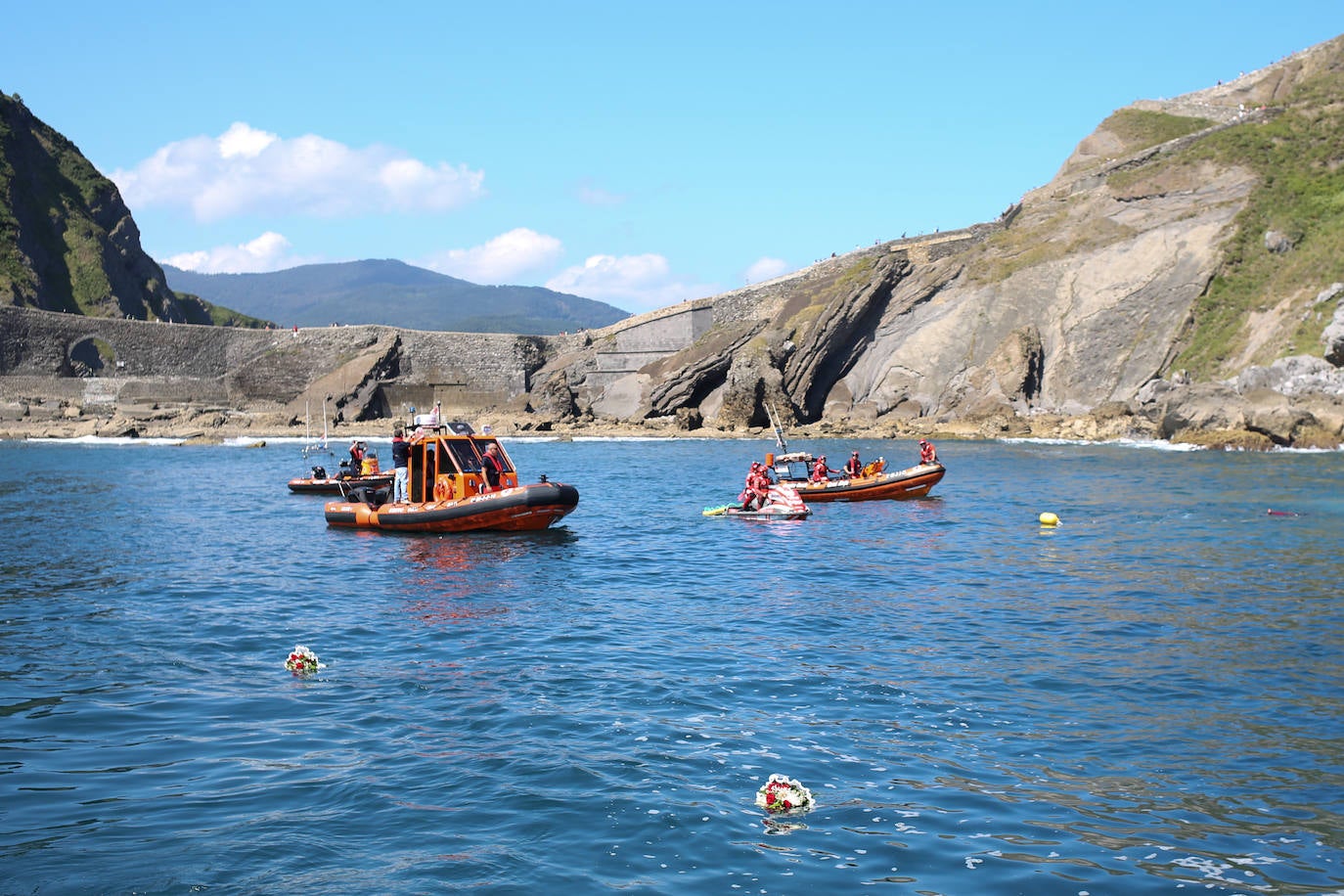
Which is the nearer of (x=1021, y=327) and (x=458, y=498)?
(x=458, y=498)

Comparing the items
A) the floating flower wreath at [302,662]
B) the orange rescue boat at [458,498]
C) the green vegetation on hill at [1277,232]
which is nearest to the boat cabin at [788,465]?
the orange rescue boat at [458,498]

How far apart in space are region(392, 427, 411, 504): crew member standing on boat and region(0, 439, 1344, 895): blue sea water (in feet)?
10.5

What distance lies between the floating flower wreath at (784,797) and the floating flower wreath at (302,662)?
594 centimetres

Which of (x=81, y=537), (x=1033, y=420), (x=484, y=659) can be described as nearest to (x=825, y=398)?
(x=1033, y=420)

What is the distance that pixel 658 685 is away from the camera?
432 inches

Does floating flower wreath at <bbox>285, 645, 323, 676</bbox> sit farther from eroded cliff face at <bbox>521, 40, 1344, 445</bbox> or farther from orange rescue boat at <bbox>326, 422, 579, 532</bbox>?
eroded cliff face at <bbox>521, 40, 1344, 445</bbox>

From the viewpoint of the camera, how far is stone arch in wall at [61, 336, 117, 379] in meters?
69.3

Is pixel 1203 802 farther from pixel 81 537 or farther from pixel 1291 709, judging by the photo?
pixel 81 537

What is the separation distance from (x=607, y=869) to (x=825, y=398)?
5678 centimetres

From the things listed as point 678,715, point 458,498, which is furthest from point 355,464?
point 678,715

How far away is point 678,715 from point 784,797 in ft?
7.76

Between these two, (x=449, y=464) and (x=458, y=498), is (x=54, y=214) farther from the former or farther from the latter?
(x=458, y=498)

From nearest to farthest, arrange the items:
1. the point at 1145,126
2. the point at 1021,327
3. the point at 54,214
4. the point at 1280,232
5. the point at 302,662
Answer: the point at 302,662
the point at 1280,232
the point at 1021,327
the point at 1145,126
the point at 54,214

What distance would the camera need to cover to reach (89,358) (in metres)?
70.4
